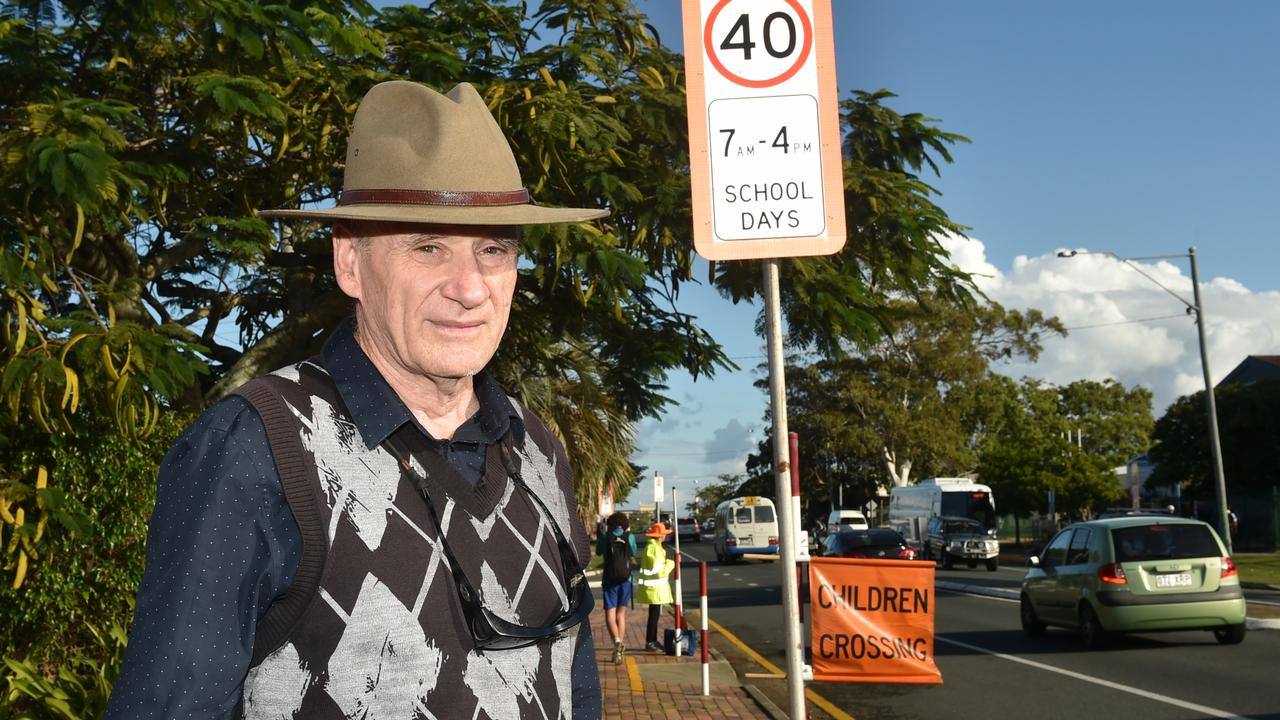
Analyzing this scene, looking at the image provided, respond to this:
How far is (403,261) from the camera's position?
2.18 m

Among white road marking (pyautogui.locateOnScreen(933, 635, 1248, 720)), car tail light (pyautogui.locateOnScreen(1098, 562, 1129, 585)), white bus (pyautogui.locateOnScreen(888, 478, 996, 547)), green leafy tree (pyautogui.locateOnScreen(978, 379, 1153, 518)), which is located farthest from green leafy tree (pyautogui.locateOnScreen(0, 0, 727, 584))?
green leafy tree (pyautogui.locateOnScreen(978, 379, 1153, 518))

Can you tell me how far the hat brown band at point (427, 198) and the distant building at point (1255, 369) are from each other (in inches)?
2680

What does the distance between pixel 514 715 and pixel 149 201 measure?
8.99m

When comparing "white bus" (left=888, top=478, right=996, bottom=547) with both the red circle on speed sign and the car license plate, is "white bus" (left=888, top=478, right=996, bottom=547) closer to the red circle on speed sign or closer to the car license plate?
the car license plate

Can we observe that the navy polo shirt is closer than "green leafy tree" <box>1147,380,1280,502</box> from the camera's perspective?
Yes

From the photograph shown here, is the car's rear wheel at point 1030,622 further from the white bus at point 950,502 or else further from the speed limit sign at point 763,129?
the white bus at point 950,502

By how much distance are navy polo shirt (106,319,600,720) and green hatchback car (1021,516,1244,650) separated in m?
14.5

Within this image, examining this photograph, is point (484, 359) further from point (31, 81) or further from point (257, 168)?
point (257, 168)

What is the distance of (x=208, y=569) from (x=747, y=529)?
49.8 metres

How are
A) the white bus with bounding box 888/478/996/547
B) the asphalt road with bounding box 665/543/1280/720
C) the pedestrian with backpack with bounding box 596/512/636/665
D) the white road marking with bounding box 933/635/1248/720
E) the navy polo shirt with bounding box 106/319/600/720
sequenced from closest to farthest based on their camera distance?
the navy polo shirt with bounding box 106/319/600/720, the white road marking with bounding box 933/635/1248/720, the asphalt road with bounding box 665/543/1280/720, the pedestrian with backpack with bounding box 596/512/636/665, the white bus with bounding box 888/478/996/547

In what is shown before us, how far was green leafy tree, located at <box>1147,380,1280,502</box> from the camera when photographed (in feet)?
150

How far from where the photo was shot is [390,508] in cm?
189

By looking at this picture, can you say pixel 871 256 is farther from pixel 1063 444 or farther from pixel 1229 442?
pixel 1063 444

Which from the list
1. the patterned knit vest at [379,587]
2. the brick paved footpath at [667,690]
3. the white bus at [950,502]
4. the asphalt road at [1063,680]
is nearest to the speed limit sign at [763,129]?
the patterned knit vest at [379,587]
